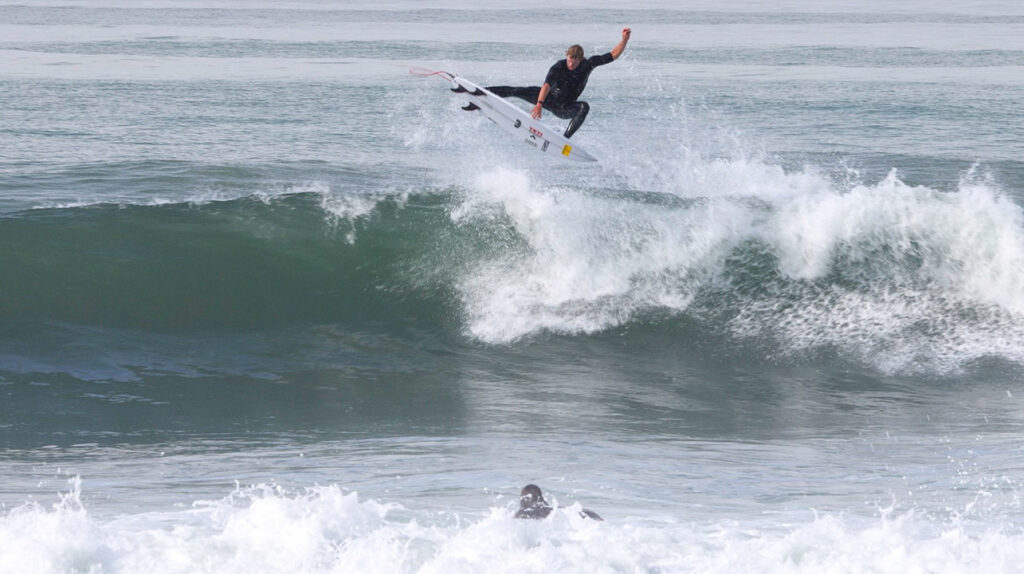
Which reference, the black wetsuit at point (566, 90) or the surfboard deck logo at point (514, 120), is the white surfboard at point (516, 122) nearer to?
the surfboard deck logo at point (514, 120)

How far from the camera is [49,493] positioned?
7684 millimetres

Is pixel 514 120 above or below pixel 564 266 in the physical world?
above

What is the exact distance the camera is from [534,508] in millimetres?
6625

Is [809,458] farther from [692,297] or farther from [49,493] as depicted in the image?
[49,493]

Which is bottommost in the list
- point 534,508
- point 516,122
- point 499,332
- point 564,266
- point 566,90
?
point 499,332

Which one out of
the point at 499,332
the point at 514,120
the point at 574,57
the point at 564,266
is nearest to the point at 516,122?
the point at 514,120

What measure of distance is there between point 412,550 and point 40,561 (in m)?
1.93

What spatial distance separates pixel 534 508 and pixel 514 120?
7111 millimetres

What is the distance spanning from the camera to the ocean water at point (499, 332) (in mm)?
6465

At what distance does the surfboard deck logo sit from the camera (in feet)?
42.1

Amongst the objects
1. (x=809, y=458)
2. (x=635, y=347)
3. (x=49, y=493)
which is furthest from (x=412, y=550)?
(x=635, y=347)

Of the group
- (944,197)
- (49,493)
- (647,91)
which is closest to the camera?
(49,493)

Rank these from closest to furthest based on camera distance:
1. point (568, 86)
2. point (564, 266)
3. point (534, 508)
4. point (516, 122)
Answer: point (534, 508)
point (568, 86)
point (516, 122)
point (564, 266)

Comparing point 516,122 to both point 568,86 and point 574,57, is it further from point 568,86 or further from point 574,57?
point 574,57
